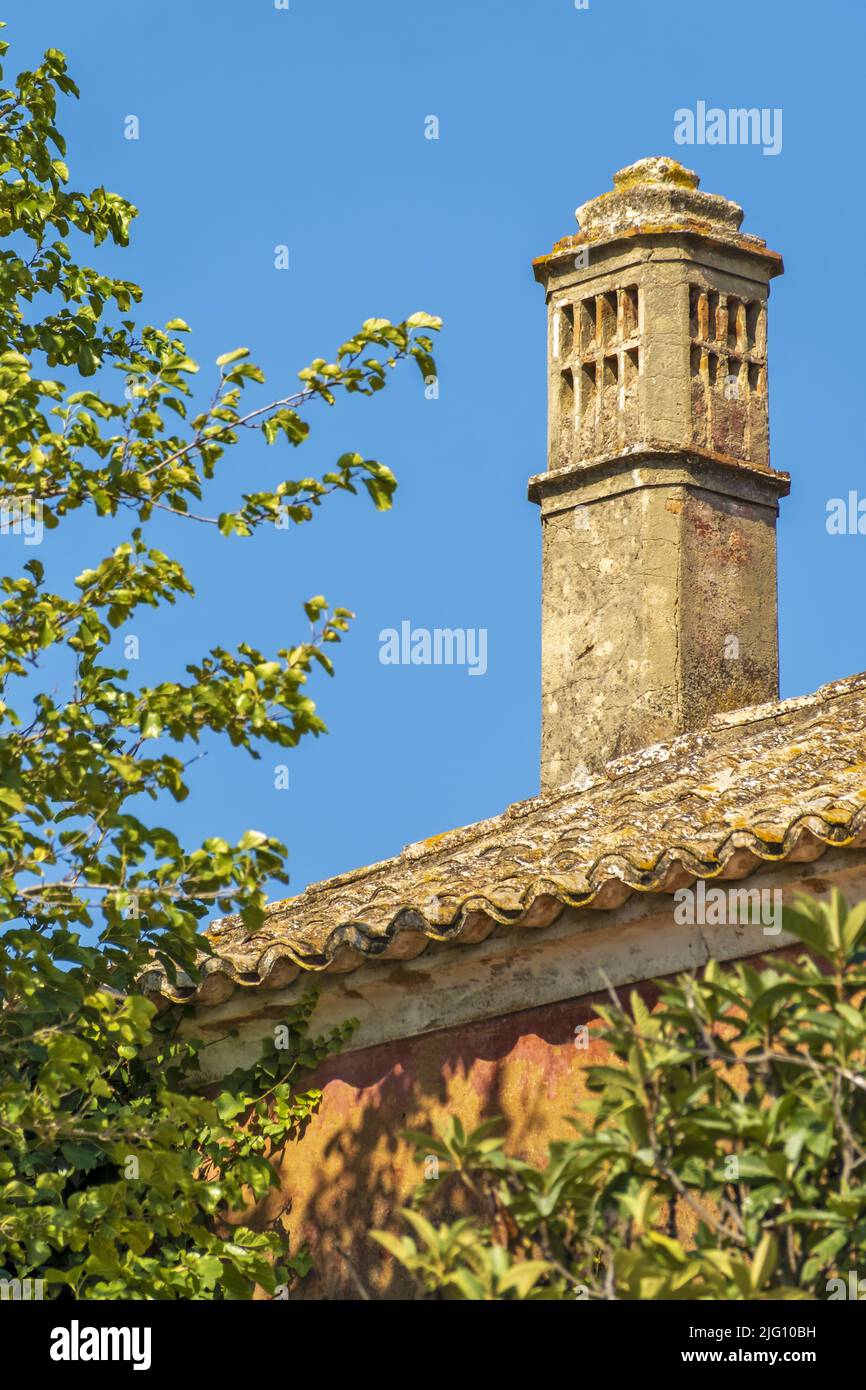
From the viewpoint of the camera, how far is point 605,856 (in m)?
7.93

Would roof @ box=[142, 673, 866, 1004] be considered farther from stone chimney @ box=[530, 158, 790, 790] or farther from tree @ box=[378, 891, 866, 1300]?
stone chimney @ box=[530, 158, 790, 790]

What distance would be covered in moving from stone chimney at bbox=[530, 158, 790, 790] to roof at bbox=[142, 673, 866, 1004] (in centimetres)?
232

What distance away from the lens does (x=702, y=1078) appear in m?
5.32

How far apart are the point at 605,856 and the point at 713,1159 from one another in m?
2.58

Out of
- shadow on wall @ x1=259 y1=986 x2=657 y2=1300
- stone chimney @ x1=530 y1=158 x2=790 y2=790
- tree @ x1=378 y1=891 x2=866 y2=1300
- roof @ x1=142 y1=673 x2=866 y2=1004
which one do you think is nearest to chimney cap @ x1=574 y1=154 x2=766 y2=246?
stone chimney @ x1=530 y1=158 x2=790 y2=790

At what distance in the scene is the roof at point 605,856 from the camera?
7609 mm

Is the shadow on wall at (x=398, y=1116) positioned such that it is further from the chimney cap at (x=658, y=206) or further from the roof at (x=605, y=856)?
the chimney cap at (x=658, y=206)

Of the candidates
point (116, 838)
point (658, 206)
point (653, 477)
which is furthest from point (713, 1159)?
point (658, 206)

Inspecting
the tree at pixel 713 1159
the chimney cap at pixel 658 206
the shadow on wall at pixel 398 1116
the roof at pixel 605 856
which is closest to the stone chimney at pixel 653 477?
the chimney cap at pixel 658 206

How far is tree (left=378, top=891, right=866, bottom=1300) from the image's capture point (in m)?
5.14

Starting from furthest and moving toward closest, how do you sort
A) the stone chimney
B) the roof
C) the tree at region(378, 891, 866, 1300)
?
the stone chimney → the roof → the tree at region(378, 891, 866, 1300)

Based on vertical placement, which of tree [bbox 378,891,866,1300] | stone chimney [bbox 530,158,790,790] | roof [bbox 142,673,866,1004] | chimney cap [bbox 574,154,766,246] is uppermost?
chimney cap [bbox 574,154,766,246]

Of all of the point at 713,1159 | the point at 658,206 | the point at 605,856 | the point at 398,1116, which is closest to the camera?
the point at 713,1159

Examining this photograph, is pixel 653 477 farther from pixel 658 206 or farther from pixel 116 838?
pixel 116 838
